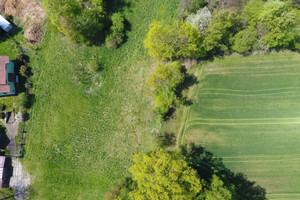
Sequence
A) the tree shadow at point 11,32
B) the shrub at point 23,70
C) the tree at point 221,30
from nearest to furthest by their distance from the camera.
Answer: the tree at point 221,30
the shrub at point 23,70
the tree shadow at point 11,32

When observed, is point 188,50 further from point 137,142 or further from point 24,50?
point 24,50

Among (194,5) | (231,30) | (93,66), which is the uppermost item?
(194,5)

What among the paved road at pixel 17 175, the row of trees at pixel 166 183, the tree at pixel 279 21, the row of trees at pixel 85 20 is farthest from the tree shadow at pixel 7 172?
Answer: the tree at pixel 279 21

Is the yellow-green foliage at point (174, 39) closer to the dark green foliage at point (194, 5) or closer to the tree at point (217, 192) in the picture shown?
the dark green foliage at point (194, 5)

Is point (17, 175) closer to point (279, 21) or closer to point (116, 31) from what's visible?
point (116, 31)

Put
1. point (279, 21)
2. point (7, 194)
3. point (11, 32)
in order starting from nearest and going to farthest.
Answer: point (279, 21)
point (7, 194)
point (11, 32)

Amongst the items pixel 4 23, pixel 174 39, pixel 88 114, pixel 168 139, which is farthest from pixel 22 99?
pixel 174 39
